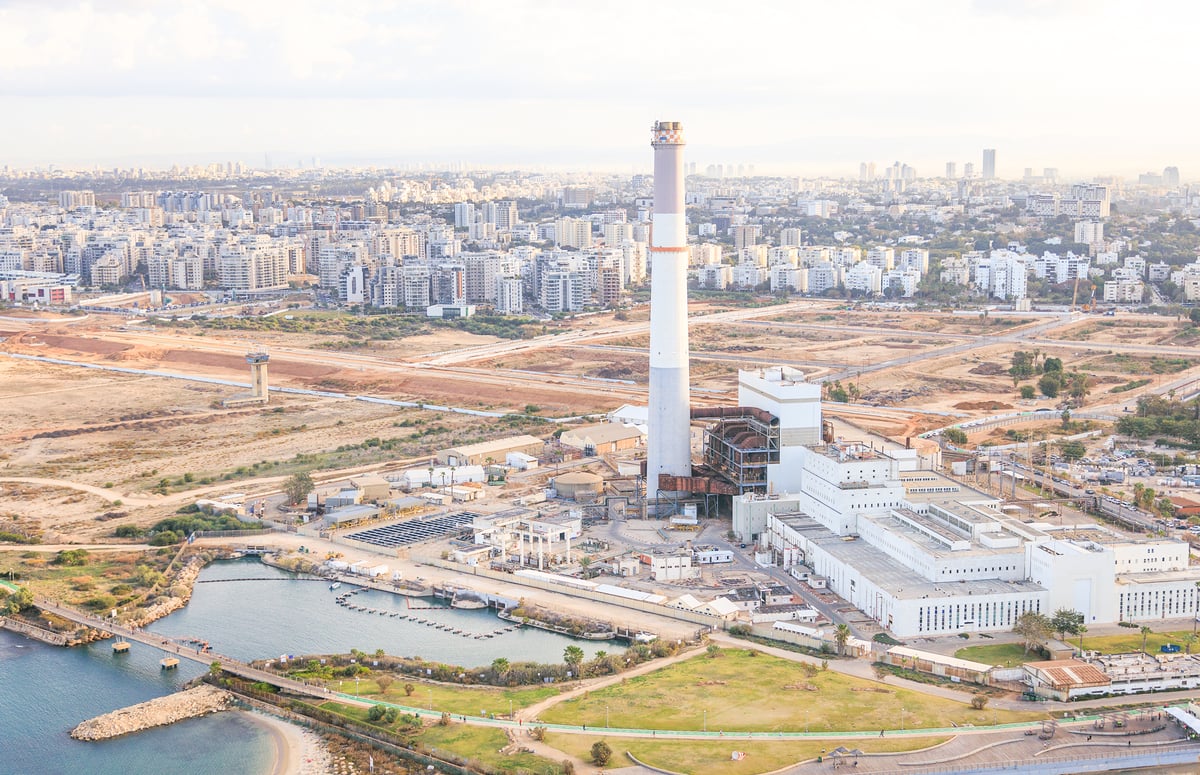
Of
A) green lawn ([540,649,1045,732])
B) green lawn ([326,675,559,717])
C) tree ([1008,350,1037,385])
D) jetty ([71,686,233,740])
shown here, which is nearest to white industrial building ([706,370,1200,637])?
green lawn ([540,649,1045,732])

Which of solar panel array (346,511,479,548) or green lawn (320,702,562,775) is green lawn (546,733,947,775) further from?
solar panel array (346,511,479,548)

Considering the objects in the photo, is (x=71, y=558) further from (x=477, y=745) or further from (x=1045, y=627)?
(x=1045, y=627)

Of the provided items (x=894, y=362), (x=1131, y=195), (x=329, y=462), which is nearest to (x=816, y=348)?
(x=894, y=362)

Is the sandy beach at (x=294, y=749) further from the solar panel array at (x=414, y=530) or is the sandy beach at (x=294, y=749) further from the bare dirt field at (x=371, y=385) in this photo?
the bare dirt field at (x=371, y=385)

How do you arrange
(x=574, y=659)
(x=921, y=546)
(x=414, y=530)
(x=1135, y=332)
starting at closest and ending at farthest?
1. (x=574, y=659)
2. (x=921, y=546)
3. (x=414, y=530)
4. (x=1135, y=332)

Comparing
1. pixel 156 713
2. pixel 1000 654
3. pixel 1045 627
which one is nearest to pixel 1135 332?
pixel 1045 627

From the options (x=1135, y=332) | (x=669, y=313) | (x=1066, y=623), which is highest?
(x=669, y=313)
